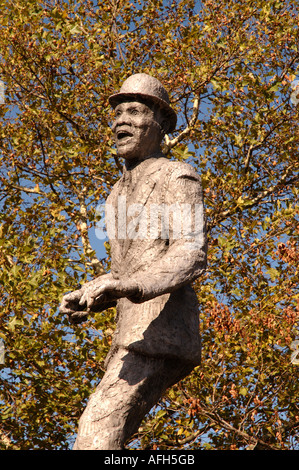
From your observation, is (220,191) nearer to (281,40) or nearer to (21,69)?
(281,40)

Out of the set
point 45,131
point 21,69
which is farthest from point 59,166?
point 21,69

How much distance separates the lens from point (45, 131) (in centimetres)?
1111

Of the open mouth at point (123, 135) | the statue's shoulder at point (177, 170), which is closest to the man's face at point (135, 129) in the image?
the open mouth at point (123, 135)

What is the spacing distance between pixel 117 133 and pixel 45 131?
6.42 metres

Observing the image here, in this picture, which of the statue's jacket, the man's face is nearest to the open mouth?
the man's face

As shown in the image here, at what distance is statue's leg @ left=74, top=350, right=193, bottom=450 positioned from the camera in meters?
4.09

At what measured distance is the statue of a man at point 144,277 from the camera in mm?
4125

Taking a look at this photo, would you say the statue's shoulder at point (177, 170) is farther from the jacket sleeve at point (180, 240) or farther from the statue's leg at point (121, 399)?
the statue's leg at point (121, 399)

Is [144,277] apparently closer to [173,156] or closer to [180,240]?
[180,240]

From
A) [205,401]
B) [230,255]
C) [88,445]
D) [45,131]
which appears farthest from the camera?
[45,131]

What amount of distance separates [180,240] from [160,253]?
0.73ft

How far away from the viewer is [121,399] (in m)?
4.18

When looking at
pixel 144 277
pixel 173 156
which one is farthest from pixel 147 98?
pixel 173 156

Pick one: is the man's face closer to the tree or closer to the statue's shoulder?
the statue's shoulder
